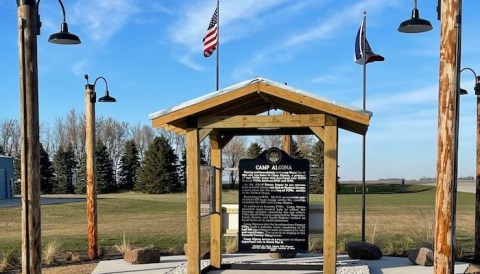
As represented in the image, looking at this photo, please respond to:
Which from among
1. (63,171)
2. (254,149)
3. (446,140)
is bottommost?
(63,171)

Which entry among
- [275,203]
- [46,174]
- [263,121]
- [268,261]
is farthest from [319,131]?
[46,174]

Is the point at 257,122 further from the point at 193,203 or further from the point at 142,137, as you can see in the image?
the point at 142,137

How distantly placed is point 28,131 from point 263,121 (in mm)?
3576

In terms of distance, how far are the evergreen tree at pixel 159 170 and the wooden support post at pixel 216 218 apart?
51.3 m

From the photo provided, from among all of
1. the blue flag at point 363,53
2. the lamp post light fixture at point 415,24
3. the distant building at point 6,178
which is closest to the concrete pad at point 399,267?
the lamp post light fixture at point 415,24

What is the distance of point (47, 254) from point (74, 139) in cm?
6640

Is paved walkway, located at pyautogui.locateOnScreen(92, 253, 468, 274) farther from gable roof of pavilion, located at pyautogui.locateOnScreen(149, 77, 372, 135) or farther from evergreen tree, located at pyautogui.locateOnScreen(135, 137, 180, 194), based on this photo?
evergreen tree, located at pyautogui.locateOnScreen(135, 137, 180, 194)

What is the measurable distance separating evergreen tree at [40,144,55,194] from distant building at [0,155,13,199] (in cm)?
1535

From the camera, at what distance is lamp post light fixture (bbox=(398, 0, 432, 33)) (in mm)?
7133

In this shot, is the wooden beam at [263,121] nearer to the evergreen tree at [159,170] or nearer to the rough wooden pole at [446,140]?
the rough wooden pole at [446,140]

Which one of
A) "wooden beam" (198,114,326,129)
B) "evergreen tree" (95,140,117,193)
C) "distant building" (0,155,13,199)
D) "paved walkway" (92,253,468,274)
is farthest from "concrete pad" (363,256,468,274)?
"evergreen tree" (95,140,117,193)

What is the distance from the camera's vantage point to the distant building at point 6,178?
43188mm

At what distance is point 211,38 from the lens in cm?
1391

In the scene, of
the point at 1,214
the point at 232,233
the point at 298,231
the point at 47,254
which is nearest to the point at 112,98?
the point at 47,254
